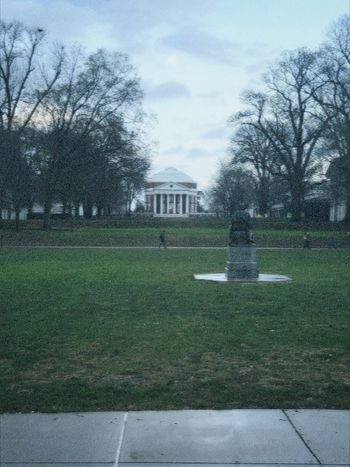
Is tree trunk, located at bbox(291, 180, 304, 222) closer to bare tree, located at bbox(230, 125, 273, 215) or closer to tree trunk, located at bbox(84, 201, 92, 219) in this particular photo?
bare tree, located at bbox(230, 125, 273, 215)

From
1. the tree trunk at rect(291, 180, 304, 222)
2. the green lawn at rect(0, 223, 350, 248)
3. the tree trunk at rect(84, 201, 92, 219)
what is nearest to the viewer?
the green lawn at rect(0, 223, 350, 248)

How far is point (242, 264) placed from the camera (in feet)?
60.2

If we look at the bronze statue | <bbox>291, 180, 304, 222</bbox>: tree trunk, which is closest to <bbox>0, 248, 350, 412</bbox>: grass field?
the bronze statue

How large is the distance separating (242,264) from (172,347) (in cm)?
1053

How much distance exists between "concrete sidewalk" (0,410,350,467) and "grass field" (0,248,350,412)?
1.22ft

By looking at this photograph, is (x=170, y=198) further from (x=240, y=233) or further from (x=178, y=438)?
(x=178, y=438)

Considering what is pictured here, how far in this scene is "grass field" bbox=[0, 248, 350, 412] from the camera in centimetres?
569

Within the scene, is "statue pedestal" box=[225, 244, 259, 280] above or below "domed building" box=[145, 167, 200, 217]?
below

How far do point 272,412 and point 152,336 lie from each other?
3.97m

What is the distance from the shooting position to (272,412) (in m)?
5.10

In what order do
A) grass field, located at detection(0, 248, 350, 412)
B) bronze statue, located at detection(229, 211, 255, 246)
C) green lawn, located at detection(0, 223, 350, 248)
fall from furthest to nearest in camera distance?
green lawn, located at detection(0, 223, 350, 248)
bronze statue, located at detection(229, 211, 255, 246)
grass field, located at detection(0, 248, 350, 412)

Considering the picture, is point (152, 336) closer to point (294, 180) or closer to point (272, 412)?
point (272, 412)

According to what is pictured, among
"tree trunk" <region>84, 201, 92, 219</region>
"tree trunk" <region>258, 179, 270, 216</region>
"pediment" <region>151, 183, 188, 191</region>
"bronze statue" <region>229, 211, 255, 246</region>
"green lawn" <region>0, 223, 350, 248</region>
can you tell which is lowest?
"green lawn" <region>0, 223, 350, 248</region>

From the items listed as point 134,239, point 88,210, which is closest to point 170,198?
point 88,210
